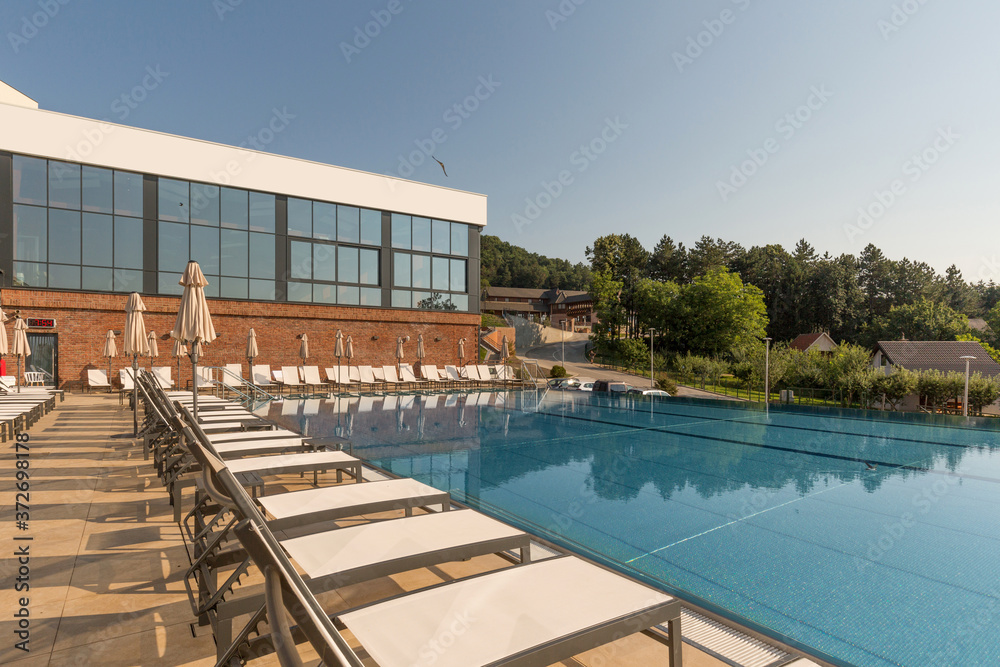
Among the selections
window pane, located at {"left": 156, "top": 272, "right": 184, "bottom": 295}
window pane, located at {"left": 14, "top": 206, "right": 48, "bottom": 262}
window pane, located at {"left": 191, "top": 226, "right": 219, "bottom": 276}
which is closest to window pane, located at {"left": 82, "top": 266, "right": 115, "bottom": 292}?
window pane, located at {"left": 14, "top": 206, "right": 48, "bottom": 262}

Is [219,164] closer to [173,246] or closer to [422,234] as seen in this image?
[173,246]

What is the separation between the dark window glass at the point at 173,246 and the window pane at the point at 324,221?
455 centimetres

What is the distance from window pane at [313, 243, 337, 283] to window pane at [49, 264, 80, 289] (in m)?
7.46

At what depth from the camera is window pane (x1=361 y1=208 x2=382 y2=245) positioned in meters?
22.3

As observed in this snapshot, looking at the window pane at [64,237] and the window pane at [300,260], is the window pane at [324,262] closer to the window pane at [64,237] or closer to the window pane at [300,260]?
the window pane at [300,260]

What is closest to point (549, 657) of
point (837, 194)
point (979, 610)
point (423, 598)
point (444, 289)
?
point (423, 598)

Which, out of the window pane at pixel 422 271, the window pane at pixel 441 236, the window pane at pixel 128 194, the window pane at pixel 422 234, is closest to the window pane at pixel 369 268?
the window pane at pixel 422 271

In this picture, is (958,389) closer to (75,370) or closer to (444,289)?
(444,289)

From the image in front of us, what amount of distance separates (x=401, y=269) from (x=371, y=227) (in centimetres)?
218

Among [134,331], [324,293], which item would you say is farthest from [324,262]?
[134,331]

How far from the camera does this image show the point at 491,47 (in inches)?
546

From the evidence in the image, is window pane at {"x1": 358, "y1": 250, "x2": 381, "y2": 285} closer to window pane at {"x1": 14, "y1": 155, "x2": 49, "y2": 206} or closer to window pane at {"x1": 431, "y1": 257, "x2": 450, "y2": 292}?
window pane at {"x1": 431, "y1": 257, "x2": 450, "y2": 292}

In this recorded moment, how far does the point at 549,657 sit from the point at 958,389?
2122 cm

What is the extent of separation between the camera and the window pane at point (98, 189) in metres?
17.1
